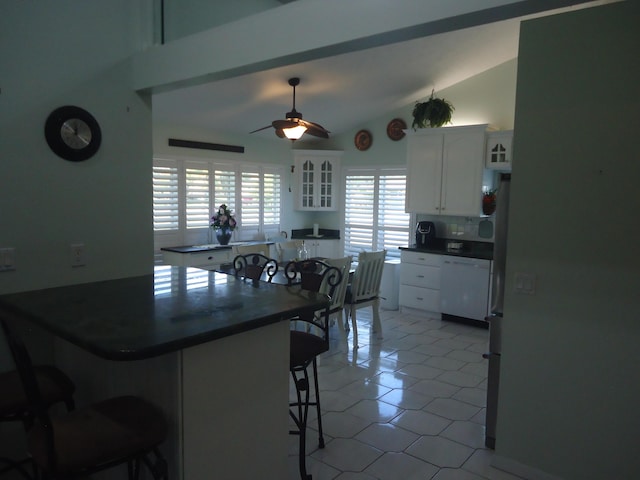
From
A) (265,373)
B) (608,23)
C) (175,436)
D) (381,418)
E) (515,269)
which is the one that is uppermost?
(608,23)

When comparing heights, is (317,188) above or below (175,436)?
above

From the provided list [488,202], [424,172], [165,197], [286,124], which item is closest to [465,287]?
[488,202]

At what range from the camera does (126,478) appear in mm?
1947

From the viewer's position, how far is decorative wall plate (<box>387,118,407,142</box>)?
645 cm

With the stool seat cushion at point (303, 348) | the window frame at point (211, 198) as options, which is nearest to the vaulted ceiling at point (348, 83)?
the window frame at point (211, 198)

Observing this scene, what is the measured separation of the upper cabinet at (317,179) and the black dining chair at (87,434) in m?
5.54

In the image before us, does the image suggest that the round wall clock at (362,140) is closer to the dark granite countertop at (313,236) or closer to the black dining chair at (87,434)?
the dark granite countertop at (313,236)

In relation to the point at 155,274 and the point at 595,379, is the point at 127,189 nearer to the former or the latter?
the point at 155,274

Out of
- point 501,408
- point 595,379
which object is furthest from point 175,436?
point 595,379

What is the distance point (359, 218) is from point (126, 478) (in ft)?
17.7

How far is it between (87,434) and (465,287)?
4.54 meters

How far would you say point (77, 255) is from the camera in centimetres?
258

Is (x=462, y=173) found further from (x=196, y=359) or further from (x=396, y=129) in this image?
(x=196, y=359)

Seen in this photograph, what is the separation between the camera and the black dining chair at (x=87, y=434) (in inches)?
55.0
